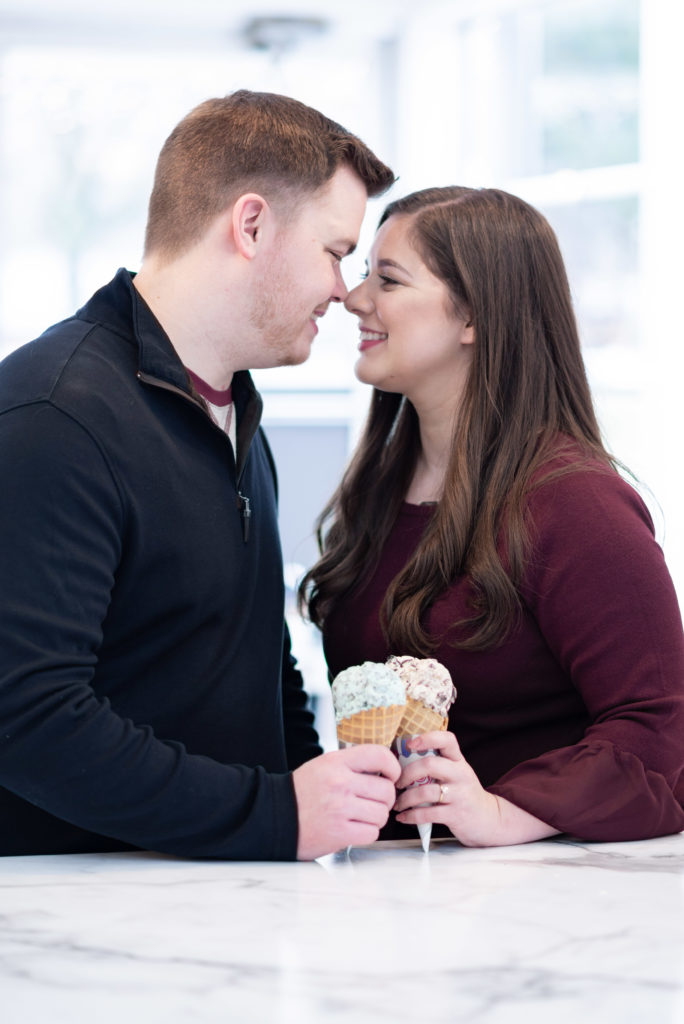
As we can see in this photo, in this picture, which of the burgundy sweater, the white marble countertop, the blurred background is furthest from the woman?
the blurred background

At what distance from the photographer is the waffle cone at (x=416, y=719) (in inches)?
57.4

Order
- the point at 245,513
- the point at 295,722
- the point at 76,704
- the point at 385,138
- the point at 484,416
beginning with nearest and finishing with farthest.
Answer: the point at 76,704, the point at 245,513, the point at 484,416, the point at 295,722, the point at 385,138

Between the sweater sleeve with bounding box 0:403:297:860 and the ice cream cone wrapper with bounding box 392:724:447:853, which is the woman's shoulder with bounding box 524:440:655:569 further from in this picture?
the sweater sleeve with bounding box 0:403:297:860

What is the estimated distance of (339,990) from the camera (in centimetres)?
98

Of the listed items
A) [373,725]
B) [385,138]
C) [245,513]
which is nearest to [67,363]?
[245,513]

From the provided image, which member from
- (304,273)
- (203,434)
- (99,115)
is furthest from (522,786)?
(99,115)

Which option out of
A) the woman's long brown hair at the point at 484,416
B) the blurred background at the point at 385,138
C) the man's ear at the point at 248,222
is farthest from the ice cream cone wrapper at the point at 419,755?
the blurred background at the point at 385,138

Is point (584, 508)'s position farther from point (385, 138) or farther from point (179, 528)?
point (385, 138)

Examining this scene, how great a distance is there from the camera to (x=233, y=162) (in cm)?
166

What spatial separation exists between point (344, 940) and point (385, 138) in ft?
11.1

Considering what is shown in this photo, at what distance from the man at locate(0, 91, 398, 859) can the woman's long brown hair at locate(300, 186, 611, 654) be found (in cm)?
19

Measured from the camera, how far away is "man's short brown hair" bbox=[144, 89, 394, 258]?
65.2 inches

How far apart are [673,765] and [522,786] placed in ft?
0.65

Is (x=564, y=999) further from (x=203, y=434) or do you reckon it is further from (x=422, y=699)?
(x=203, y=434)
